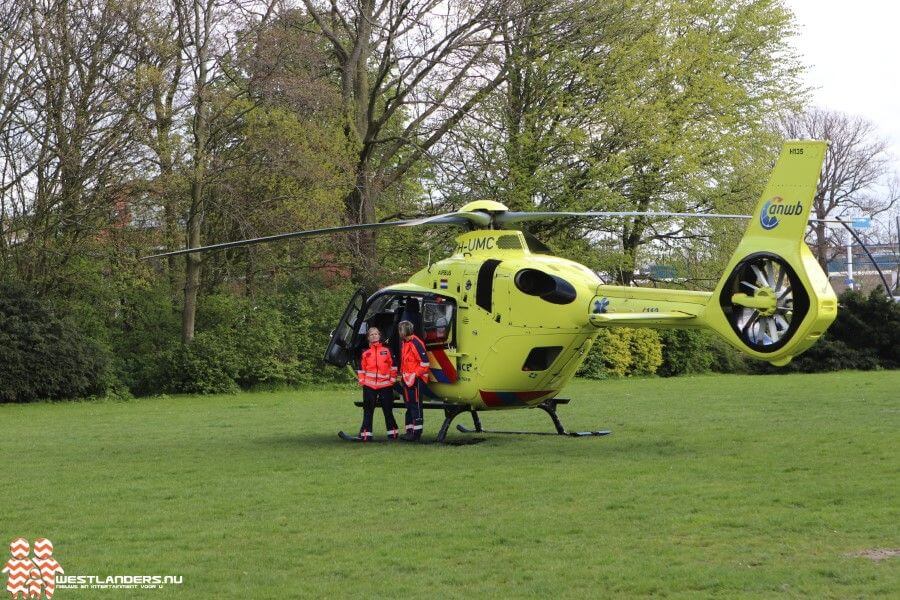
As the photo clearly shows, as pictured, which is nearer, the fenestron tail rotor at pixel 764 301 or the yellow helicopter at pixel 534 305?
the fenestron tail rotor at pixel 764 301

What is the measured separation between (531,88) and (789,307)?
88.5ft

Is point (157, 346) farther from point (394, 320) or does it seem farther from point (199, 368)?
point (394, 320)

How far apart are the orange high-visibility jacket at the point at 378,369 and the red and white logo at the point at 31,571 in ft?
26.7

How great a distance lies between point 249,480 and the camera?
1434 centimetres

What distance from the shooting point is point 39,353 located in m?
29.3

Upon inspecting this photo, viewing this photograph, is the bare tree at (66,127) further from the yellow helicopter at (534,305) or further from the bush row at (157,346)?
the yellow helicopter at (534,305)

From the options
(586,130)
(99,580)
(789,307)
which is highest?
(586,130)

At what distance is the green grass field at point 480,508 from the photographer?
29.2 feet

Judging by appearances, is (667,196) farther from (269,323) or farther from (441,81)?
(269,323)

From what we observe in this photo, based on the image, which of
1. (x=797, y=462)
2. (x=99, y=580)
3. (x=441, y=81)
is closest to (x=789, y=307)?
(x=797, y=462)

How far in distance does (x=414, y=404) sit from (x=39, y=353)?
49.0ft

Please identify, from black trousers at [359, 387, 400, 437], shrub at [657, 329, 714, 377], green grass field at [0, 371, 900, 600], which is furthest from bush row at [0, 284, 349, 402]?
black trousers at [359, 387, 400, 437]
